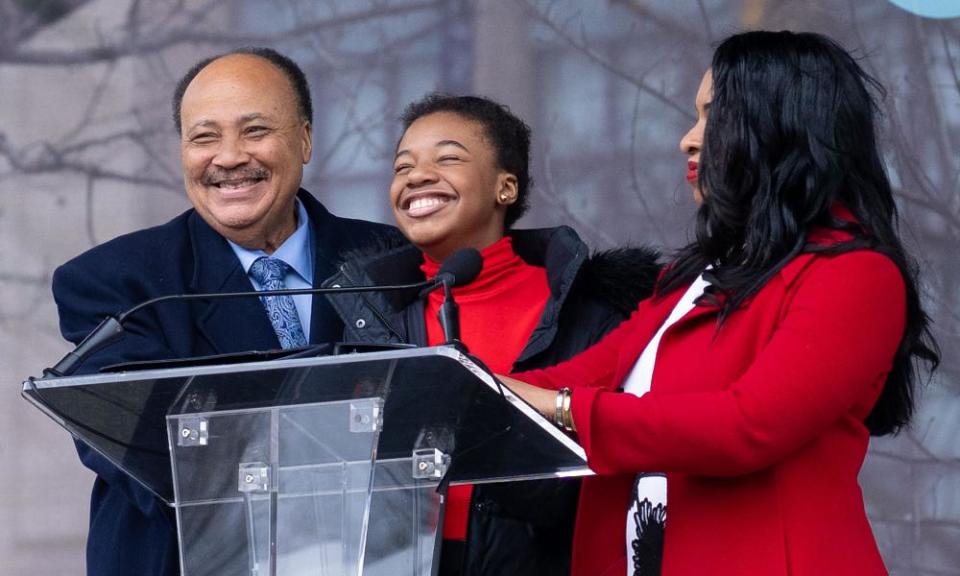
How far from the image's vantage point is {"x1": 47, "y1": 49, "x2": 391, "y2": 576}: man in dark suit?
2.94 m

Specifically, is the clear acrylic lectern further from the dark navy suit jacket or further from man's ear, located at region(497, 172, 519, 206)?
man's ear, located at region(497, 172, 519, 206)

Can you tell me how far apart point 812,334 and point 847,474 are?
0.25 meters

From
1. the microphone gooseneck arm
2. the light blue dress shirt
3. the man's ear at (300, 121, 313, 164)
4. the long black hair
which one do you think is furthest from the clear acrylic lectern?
the man's ear at (300, 121, 313, 164)

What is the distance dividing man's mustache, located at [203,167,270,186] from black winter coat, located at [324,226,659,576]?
0.36 metres

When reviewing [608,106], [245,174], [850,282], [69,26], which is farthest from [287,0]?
[850,282]

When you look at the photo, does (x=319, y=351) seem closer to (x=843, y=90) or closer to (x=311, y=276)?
(x=843, y=90)

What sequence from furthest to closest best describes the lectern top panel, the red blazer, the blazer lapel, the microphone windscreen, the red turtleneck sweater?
1. the blazer lapel
2. the red turtleneck sweater
3. the microphone windscreen
4. the red blazer
5. the lectern top panel

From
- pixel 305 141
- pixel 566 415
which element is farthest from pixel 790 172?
pixel 305 141

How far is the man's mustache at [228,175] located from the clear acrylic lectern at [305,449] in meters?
1.18

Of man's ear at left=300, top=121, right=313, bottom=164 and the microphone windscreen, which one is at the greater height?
man's ear at left=300, top=121, right=313, bottom=164

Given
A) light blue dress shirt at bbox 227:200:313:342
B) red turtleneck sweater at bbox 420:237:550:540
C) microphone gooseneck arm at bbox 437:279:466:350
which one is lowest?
microphone gooseneck arm at bbox 437:279:466:350

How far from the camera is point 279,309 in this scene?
3160mm

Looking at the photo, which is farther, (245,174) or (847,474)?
(245,174)

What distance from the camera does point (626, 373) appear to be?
2488 millimetres
